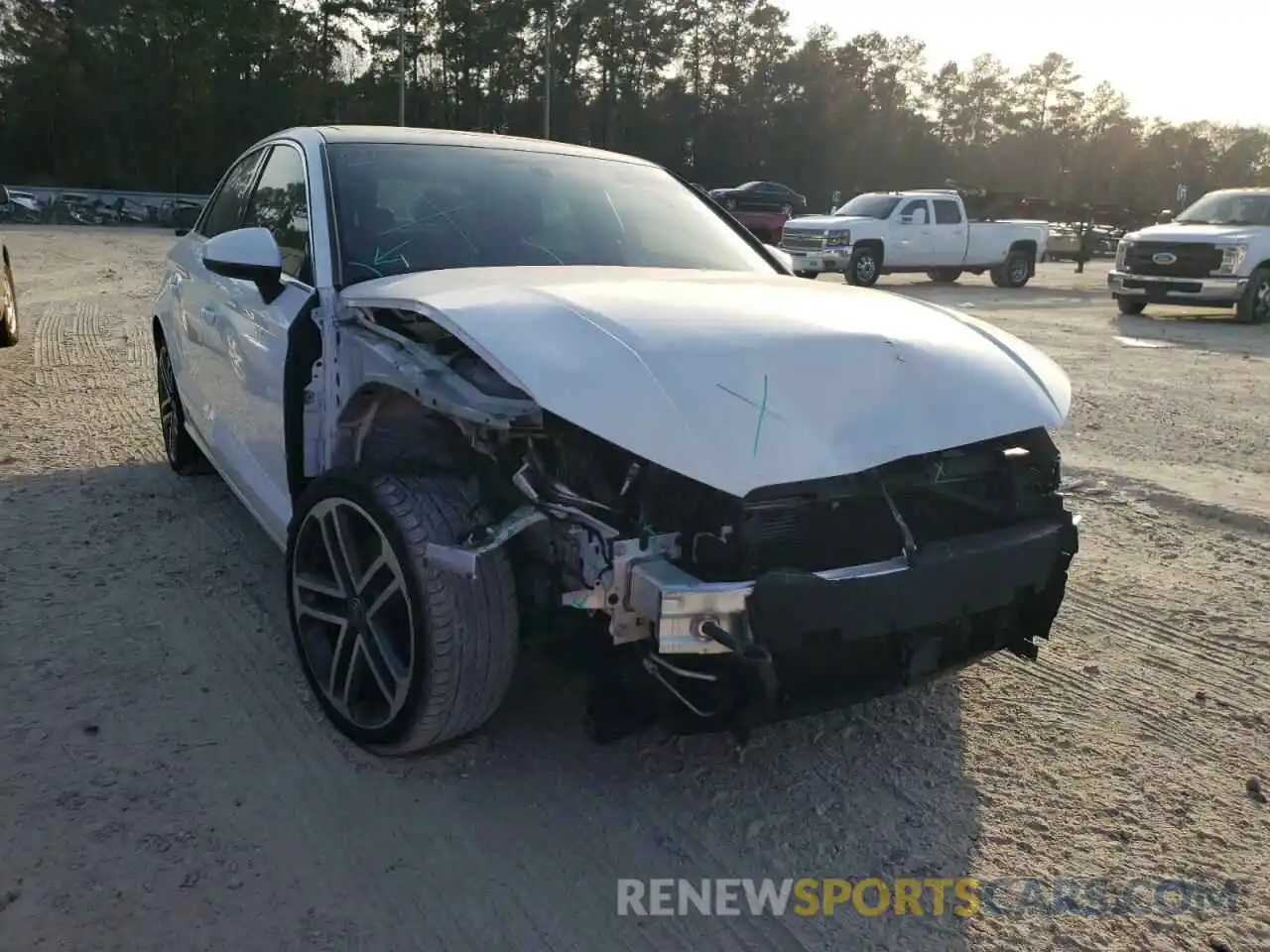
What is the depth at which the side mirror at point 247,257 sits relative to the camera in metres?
3.16

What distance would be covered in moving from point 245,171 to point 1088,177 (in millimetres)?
77466

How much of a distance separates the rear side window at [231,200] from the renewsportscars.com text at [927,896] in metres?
3.43

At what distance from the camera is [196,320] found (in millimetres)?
4457

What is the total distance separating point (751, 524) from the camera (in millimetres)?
2342

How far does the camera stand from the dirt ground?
7.29 feet

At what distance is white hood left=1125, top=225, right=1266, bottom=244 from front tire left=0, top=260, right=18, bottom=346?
46.0 ft

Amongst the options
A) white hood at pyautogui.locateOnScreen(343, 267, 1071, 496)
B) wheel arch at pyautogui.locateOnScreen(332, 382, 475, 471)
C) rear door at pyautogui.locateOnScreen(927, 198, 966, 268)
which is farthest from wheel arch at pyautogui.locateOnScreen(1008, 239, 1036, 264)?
wheel arch at pyautogui.locateOnScreen(332, 382, 475, 471)

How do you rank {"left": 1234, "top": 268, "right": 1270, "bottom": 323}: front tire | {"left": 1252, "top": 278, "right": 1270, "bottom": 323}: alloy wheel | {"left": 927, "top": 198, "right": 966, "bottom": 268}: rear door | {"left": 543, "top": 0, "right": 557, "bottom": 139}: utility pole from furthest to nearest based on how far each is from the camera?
{"left": 543, "top": 0, "right": 557, "bottom": 139}: utility pole → {"left": 927, "top": 198, "right": 966, "bottom": 268}: rear door → {"left": 1252, "top": 278, "right": 1270, "bottom": 323}: alloy wheel → {"left": 1234, "top": 268, "right": 1270, "bottom": 323}: front tire

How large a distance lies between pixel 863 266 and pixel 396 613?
17.7 m

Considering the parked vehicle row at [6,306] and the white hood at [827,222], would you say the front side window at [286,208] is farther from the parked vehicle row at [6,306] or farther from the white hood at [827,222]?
the white hood at [827,222]

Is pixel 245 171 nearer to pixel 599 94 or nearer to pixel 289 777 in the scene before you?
pixel 289 777

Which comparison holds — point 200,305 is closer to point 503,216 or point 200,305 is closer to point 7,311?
point 503,216

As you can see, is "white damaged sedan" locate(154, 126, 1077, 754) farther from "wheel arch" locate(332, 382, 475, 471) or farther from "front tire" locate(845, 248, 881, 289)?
"front tire" locate(845, 248, 881, 289)

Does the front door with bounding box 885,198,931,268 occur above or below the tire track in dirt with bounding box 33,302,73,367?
Result: above
